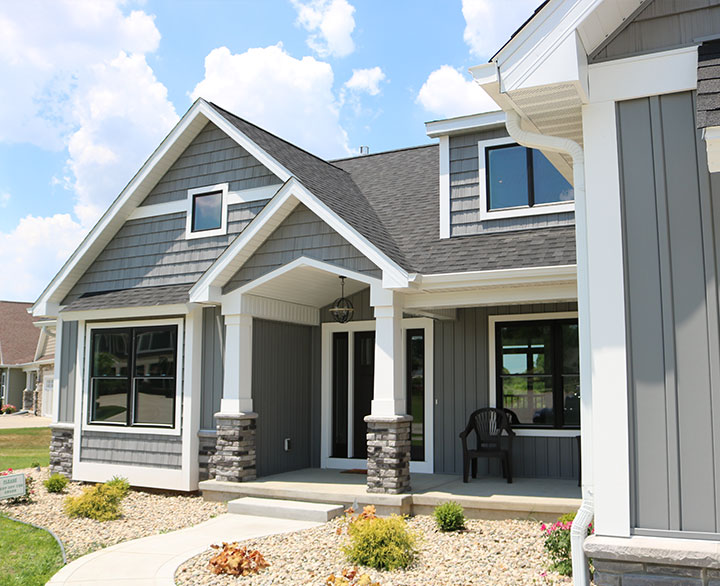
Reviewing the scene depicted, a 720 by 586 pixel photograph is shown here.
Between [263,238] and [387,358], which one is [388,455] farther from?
[263,238]

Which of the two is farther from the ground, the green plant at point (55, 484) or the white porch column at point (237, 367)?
the white porch column at point (237, 367)

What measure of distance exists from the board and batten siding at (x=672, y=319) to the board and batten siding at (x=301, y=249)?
430 centimetres

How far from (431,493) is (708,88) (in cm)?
559

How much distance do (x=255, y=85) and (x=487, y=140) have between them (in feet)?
26.8

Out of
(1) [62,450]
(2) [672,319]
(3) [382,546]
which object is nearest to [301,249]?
(3) [382,546]

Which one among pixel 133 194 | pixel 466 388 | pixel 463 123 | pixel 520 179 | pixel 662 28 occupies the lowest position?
pixel 466 388

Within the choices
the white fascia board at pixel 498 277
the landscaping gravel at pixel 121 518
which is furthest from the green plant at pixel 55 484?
the white fascia board at pixel 498 277

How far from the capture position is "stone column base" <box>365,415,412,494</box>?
7742 millimetres

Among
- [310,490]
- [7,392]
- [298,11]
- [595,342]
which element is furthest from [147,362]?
[7,392]

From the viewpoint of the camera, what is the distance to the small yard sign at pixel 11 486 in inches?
340

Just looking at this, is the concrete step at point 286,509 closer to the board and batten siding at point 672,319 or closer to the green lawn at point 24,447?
the board and batten siding at point 672,319

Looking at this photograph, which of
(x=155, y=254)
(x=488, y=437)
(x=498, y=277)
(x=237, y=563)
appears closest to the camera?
(x=237, y=563)

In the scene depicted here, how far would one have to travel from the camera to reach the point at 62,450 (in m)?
10.9

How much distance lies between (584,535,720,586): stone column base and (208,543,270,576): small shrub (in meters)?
2.94
